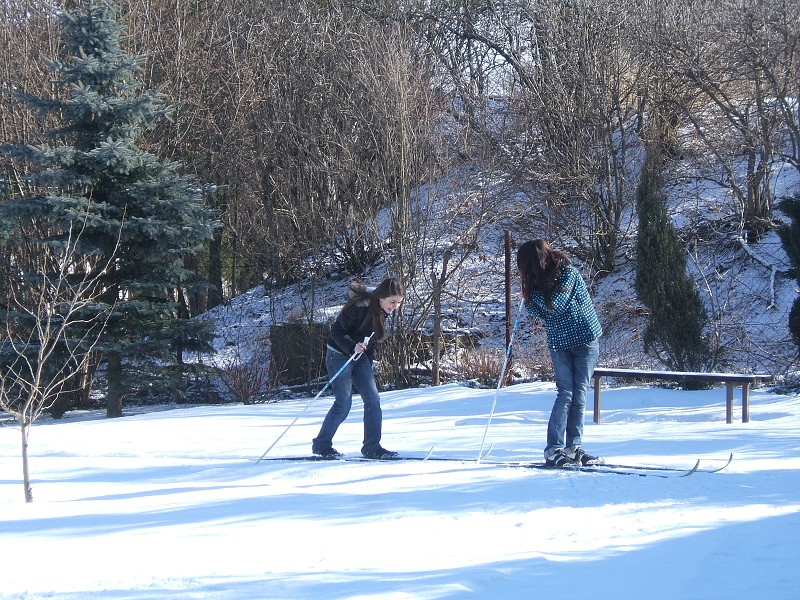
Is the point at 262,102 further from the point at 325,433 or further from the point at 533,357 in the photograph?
the point at 325,433

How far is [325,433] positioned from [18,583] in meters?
3.45

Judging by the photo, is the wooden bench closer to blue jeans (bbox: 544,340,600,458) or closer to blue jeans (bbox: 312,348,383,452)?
blue jeans (bbox: 544,340,600,458)

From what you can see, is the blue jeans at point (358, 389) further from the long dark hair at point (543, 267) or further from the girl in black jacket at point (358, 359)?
the long dark hair at point (543, 267)

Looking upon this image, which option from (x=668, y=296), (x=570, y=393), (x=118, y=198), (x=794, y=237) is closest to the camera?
(x=570, y=393)

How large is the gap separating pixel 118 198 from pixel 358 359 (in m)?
9.08

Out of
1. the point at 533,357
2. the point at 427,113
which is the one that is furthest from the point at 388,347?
the point at 427,113

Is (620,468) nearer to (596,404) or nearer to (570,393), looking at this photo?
(570,393)

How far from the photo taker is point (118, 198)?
48.2 feet

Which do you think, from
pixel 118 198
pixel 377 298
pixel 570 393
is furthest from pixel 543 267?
pixel 118 198

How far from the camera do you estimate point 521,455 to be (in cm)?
747

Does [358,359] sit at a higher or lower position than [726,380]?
higher

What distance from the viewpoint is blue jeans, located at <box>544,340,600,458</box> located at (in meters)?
6.66

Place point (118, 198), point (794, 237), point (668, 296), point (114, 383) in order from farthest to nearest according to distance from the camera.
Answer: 1. point (114, 383)
2. point (118, 198)
3. point (668, 296)
4. point (794, 237)

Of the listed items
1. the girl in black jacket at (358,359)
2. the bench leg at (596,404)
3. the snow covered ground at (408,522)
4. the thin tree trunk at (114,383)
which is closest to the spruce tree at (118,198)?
the thin tree trunk at (114,383)
